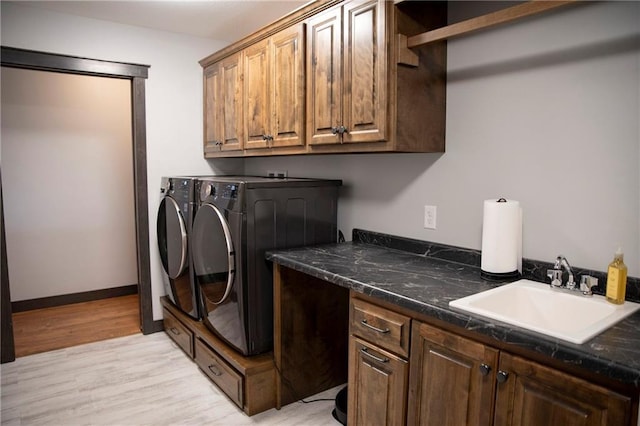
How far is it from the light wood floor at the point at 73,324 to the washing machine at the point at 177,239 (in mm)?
657

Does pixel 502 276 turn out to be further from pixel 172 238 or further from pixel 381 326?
pixel 172 238

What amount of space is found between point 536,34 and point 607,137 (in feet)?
1.68

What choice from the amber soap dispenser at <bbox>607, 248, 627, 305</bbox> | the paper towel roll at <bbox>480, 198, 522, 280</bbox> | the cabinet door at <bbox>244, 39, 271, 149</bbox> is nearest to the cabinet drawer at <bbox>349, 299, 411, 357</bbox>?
the paper towel roll at <bbox>480, 198, 522, 280</bbox>

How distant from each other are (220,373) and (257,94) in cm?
175

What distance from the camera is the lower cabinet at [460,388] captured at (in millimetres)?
1143

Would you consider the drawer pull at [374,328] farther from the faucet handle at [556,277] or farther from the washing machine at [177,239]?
the washing machine at [177,239]

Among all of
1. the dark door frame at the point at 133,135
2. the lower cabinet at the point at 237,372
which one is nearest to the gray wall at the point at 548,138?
the lower cabinet at the point at 237,372

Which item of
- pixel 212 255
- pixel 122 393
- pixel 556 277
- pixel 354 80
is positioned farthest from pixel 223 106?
pixel 556 277

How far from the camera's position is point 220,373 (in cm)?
258

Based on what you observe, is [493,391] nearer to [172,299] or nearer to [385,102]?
[385,102]

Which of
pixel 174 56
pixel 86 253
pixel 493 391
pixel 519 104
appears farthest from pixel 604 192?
pixel 86 253

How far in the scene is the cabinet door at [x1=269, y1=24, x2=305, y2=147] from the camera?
2.46 metres

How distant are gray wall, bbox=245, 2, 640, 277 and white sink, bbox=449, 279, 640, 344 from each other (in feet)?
0.56

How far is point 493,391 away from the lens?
1.34m
